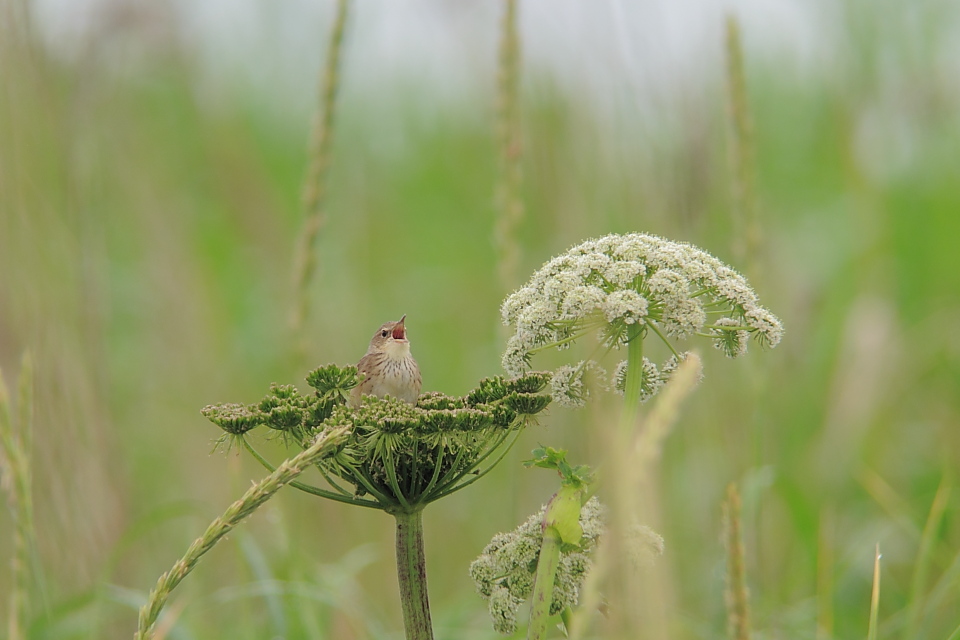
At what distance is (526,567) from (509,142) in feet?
5.50

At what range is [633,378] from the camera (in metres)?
1.49

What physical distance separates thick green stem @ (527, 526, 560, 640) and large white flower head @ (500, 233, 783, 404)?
30 cm

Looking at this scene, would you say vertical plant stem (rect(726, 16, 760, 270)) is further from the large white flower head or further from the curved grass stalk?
the curved grass stalk

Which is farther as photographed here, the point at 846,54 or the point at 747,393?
the point at 846,54

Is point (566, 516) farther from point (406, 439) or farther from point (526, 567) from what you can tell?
point (406, 439)

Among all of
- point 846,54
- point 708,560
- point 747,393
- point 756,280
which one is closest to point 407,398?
point 756,280

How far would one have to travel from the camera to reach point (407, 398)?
278 centimetres

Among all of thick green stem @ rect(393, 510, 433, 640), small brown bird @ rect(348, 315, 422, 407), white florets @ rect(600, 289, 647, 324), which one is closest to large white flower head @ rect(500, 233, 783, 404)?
white florets @ rect(600, 289, 647, 324)

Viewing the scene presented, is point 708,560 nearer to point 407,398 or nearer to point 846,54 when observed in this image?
point 407,398

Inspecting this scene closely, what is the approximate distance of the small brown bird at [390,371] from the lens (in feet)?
9.21

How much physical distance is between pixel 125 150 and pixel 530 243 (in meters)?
2.41

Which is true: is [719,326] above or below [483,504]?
above

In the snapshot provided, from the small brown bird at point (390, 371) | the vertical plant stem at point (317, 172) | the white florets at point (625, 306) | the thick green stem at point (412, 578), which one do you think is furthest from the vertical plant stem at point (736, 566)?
the vertical plant stem at point (317, 172)

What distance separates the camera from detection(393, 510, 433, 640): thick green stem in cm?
147
